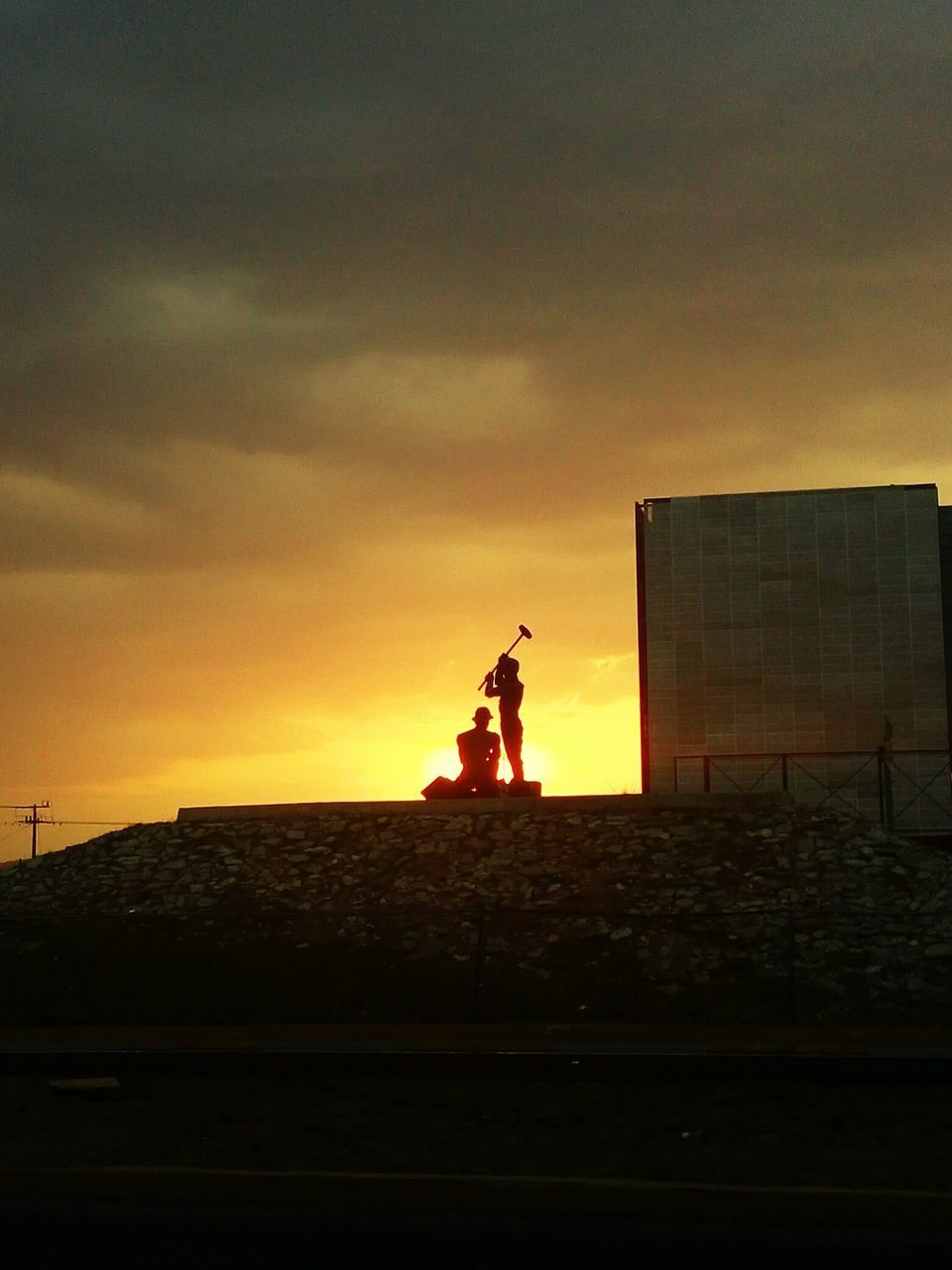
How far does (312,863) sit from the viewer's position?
32.9 meters

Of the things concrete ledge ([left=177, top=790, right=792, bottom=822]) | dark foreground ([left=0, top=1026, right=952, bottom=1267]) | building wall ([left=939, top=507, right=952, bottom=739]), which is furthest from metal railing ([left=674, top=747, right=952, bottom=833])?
dark foreground ([left=0, top=1026, right=952, bottom=1267])

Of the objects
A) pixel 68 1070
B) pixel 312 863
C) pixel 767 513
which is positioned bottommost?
pixel 68 1070

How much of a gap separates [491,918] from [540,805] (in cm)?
543

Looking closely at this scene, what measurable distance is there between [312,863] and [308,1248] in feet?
79.7

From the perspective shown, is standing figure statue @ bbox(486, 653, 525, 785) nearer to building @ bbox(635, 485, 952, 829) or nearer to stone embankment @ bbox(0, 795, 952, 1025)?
stone embankment @ bbox(0, 795, 952, 1025)

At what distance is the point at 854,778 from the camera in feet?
135

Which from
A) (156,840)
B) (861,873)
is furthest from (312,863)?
(861,873)

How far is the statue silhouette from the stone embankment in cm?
87

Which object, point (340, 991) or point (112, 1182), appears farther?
point (340, 991)

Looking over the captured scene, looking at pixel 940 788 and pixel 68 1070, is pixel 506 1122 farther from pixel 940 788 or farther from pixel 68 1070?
pixel 940 788

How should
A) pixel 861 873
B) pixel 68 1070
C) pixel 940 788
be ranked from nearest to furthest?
1. pixel 68 1070
2. pixel 861 873
3. pixel 940 788

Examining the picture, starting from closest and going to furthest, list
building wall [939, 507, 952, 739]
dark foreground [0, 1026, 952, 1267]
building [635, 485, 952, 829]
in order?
dark foreground [0, 1026, 952, 1267] < building [635, 485, 952, 829] < building wall [939, 507, 952, 739]

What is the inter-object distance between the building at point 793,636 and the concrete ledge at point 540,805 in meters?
8.31

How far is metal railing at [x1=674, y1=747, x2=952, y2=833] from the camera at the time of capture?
40.5 meters
